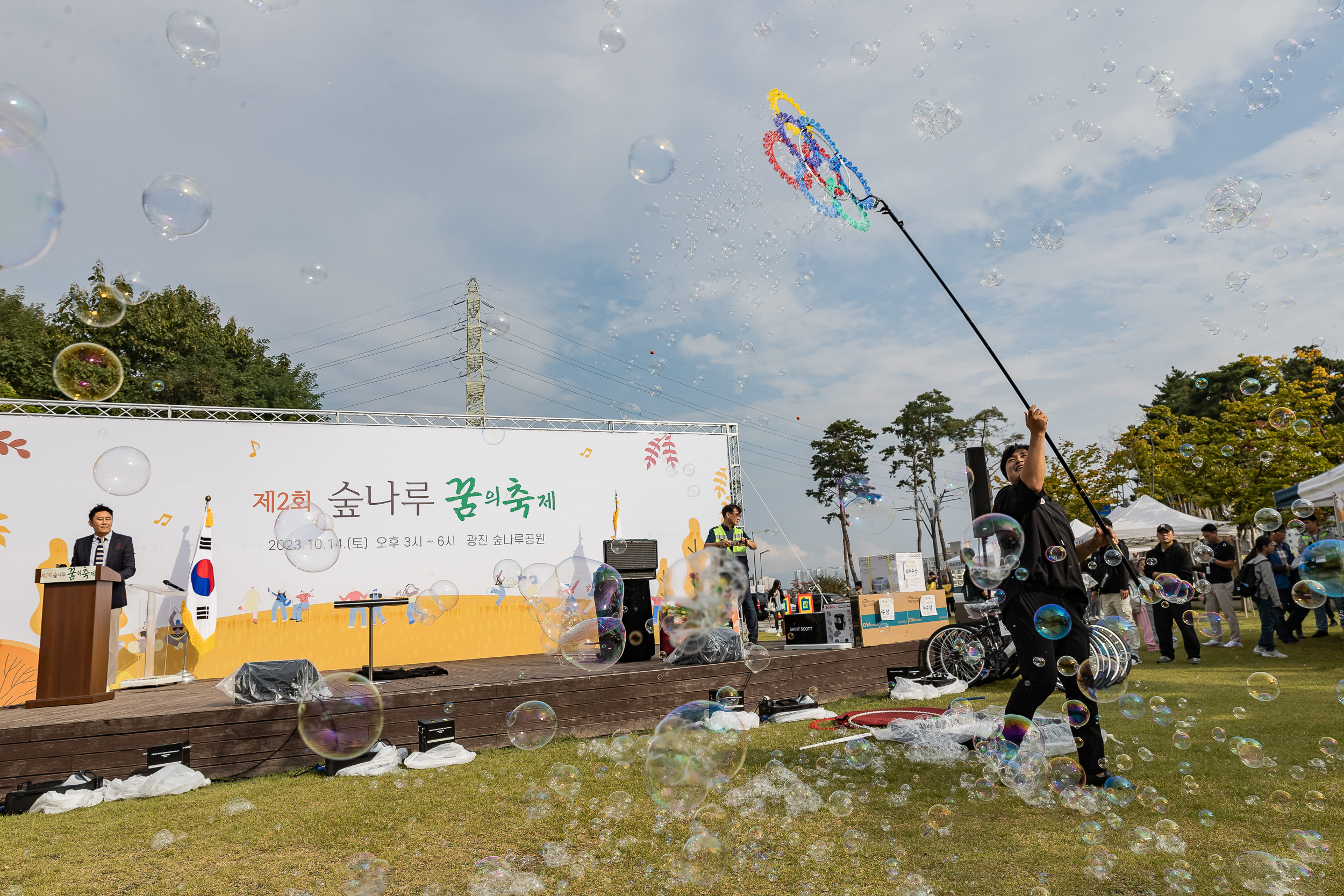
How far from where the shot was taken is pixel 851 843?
3154mm

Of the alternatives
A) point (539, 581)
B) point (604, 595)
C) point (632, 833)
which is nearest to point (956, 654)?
point (604, 595)

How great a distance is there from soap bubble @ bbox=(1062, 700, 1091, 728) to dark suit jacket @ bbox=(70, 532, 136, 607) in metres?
8.81

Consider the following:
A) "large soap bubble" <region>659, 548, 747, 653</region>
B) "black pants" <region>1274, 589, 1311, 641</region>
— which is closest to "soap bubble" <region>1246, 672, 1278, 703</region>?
"large soap bubble" <region>659, 548, 747, 653</region>

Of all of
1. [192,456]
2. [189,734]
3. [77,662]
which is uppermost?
[192,456]

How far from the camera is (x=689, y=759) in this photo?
3.55 metres

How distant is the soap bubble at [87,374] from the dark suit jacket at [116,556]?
3.34 metres

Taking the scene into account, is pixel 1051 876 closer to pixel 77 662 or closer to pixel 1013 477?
pixel 1013 477

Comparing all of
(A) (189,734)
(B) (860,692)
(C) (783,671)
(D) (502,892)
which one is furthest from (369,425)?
(D) (502,892)

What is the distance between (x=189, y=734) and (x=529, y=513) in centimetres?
662

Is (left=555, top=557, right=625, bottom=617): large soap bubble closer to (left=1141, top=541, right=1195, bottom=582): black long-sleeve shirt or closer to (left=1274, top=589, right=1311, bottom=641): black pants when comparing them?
(left=1141, top=541, right=1195, bottom=582): black long-sleeve shirt

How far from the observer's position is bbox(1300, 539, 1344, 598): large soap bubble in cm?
420

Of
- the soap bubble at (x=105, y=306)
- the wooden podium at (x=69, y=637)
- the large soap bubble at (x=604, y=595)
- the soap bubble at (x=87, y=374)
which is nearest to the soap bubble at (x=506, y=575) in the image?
the large soap bubble at (x=604, y=595)

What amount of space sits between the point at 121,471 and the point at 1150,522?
20.0 m

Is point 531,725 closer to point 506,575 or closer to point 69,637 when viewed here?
point 69,637
